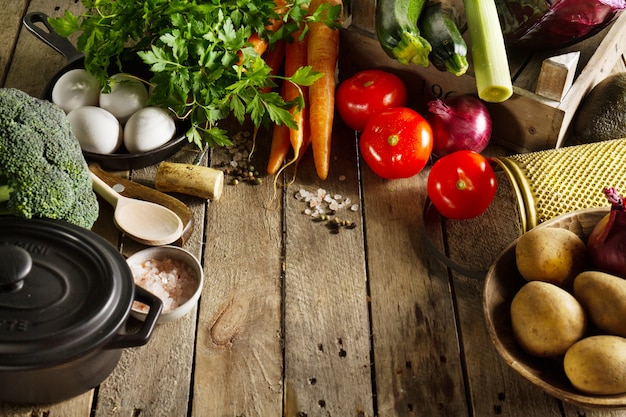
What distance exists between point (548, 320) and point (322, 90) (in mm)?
755

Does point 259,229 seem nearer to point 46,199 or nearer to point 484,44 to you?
point 46,199

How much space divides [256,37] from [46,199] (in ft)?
2.26

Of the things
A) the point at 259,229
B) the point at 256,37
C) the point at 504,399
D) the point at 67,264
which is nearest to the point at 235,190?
the point at 259,229

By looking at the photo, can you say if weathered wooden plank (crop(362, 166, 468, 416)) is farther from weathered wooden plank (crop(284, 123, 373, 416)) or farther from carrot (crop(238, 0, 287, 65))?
carrot (crop(238, 0, 287, 65))

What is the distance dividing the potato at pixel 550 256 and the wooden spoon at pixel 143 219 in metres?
0.64

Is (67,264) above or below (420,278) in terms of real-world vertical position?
above

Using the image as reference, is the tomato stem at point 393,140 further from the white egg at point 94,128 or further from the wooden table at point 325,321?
the white egg at point 94,128

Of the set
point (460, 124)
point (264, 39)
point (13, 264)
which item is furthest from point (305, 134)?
point (13, 264)

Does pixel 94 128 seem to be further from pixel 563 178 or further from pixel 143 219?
pixel 563 178

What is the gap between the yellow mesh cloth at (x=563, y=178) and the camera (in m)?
1.39

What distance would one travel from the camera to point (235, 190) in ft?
5.27

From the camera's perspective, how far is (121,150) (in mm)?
1603

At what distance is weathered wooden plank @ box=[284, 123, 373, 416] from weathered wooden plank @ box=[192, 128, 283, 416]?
1.1 inches

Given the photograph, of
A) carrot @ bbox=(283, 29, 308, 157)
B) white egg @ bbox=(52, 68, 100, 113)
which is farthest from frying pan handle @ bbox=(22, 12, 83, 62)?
carrot @ bbox=(283, 29, 308, 157)
